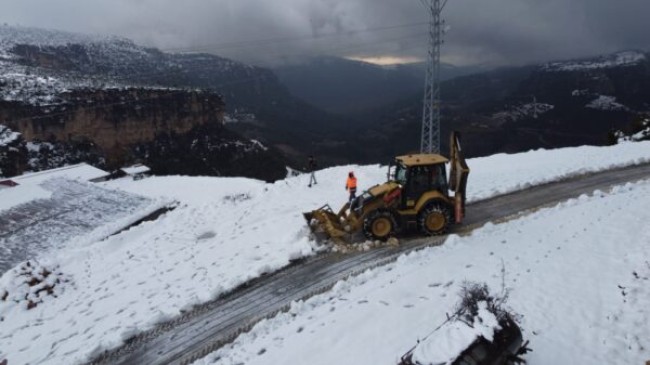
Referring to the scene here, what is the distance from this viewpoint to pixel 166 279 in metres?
13.4

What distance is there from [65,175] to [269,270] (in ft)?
103

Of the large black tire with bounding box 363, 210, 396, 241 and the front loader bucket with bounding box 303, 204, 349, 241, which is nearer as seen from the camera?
the large black tire with bounding box 363, 210, 396, 241

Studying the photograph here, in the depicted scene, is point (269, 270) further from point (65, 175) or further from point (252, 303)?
point (65, 175)

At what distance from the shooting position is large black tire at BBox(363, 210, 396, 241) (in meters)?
14.3

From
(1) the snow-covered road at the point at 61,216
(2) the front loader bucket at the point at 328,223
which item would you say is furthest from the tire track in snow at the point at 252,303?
(1) the snow-covered road at the point at 61,216

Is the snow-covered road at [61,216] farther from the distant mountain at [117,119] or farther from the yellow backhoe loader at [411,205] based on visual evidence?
the distant mountain at [117,119]

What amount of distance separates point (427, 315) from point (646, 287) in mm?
5113

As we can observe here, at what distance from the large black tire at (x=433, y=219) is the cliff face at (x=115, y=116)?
2475 inches

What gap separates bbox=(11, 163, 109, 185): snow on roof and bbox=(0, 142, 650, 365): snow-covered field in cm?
1839

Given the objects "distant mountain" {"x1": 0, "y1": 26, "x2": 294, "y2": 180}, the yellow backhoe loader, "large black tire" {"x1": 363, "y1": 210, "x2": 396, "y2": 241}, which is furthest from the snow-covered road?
"distant mountain" {"x1": 0, "y1": 26, "x2": 294, "y2": 180}

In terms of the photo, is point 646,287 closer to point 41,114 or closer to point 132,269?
point 132,269

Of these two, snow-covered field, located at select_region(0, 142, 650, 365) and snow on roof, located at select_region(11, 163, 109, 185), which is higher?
snow on roof, located at select_region(11, 163, 109, 185)

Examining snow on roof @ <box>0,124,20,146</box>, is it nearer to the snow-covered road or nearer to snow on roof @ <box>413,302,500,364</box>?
the snow-covered road

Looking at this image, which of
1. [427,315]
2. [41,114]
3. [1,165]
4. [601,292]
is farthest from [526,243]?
[41,114]
